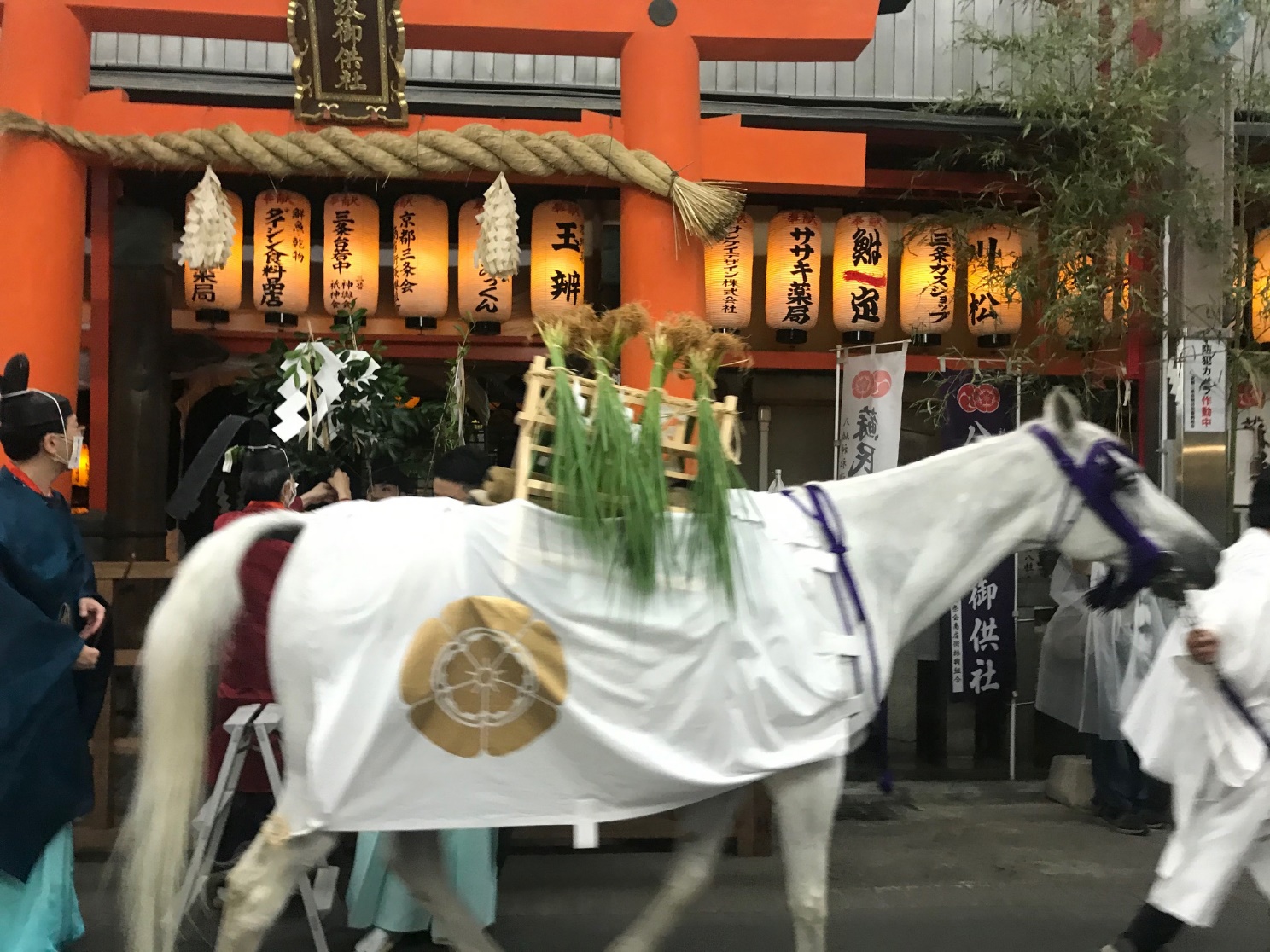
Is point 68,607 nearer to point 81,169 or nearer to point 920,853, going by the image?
point 81,169

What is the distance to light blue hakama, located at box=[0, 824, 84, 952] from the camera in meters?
3.84

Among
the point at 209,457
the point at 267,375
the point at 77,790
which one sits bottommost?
the point at 77,790

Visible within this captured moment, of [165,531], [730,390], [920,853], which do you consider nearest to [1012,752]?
[920,853]

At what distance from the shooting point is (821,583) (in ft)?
11.4

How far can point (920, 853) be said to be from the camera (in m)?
6.02

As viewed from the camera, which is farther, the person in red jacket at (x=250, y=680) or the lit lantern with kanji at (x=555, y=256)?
the lit lantern with kanji at (x=555, y=256)

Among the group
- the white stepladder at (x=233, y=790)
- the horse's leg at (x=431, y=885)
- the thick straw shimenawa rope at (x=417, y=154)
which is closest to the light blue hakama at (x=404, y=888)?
the white stepladder at (x=233, y=790)

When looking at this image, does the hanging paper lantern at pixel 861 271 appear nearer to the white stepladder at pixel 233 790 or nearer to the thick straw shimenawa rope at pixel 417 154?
the thick straw shimenawa rope at pixel 417 154

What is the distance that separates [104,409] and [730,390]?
17.1 feet

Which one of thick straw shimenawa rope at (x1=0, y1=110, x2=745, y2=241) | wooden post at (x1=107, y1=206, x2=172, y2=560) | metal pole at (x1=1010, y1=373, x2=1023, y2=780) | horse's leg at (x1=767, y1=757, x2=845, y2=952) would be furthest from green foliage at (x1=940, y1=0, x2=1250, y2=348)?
wooden post at (x1=107, y1=206, x2=172, y2=560)

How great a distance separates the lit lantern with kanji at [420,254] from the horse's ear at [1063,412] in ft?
17.1

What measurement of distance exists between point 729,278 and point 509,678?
5.35 meters

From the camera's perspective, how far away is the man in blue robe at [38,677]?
380 centimetres

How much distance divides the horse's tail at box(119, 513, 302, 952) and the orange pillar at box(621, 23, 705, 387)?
3302mm
